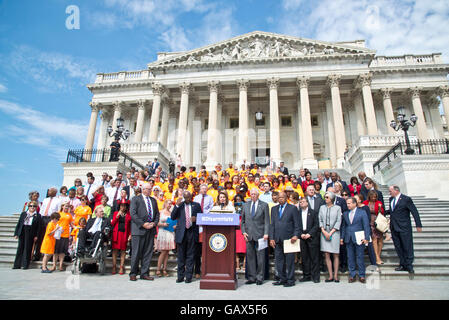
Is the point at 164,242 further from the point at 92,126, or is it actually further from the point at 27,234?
the point at 92,126

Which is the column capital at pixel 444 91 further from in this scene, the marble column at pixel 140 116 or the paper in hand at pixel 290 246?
the marble column at pixel 140 116

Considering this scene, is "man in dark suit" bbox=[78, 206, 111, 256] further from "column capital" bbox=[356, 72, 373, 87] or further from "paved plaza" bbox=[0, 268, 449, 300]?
"column capital" bbox=[356, 72, 373, 87]

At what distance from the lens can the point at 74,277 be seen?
6172 millimetres

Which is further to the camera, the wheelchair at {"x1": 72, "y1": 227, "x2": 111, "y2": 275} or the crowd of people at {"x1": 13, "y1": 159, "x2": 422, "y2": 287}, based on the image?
the wheelchair at {"x1": 72, "y1": 227, "x2": 111, "y2": 275}

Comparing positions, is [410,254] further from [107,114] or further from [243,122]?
[107,114]

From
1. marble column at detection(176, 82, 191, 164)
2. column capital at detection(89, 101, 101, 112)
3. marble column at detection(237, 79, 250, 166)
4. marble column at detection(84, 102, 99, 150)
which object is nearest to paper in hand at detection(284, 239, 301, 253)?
marble column at detection(237, 79, 250, 166)

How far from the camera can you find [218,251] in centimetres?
531

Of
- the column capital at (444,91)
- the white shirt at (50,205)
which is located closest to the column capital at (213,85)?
the white shirt at (50,205)

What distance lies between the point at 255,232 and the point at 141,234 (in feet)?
8.90

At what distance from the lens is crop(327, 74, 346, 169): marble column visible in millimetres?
24672

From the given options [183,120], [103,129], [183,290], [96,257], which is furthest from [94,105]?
[183,290]

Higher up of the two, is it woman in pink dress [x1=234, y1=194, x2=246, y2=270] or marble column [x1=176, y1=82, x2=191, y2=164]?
marble column [x1=176, y1=82, x2=191, y2=164]

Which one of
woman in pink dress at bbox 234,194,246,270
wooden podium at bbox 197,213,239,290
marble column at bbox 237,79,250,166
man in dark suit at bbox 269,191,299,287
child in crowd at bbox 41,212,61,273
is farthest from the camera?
marble column at bbox 237,79,250,166

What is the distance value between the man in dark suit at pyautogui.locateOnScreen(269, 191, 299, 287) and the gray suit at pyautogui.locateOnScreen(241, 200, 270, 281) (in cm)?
21
